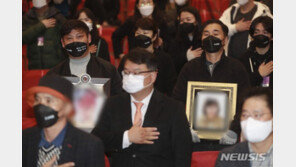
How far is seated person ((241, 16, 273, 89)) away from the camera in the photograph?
339cm

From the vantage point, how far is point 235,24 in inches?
170

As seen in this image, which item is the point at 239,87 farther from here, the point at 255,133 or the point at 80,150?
the point at 80,150

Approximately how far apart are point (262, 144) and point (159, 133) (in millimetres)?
480

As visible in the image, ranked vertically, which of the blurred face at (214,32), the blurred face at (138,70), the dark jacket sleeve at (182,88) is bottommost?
the dark jacket sleeve at (182,88)

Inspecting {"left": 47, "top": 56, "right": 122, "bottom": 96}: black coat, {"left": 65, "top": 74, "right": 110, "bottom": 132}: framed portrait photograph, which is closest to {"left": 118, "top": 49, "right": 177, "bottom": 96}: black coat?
{"left": 47, "top": 56, "right": 122, "bottom": 96}: black coat

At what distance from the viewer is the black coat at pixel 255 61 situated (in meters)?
3.40

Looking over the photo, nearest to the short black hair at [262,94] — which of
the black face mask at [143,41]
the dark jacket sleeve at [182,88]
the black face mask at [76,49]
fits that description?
the dark jacket sleeve at [182,88]

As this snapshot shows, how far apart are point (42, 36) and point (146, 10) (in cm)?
104

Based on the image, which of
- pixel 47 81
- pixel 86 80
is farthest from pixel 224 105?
pixel 47 81

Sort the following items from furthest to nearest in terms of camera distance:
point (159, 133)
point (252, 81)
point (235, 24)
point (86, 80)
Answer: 1. point (235, 24)
2. point (252, 81)
3. point (86, 80)
4. point (159, 133)

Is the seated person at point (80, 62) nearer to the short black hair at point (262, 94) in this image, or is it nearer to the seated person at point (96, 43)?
the seated person at point (96, 43)

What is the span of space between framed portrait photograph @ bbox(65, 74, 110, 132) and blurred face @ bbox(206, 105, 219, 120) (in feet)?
1.64

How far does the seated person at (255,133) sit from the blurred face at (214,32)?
0.92 meters

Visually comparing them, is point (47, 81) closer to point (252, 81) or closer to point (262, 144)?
point (262, 144)
